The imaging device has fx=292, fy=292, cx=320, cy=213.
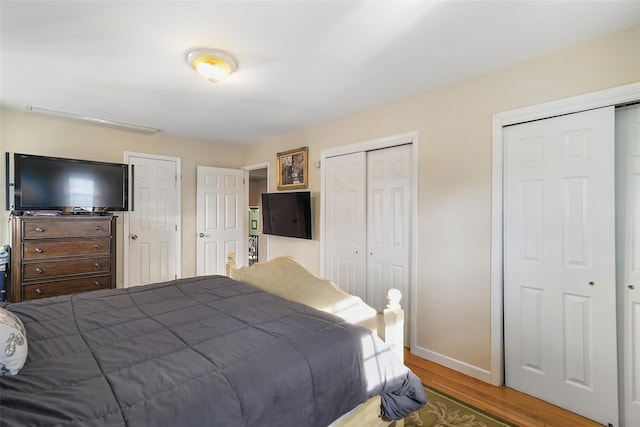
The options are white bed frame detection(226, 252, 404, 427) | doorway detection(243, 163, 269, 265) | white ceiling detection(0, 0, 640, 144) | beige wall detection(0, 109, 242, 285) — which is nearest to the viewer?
white bed frame detection(226, 252, 404, 427)

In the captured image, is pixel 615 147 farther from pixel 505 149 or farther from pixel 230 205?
pixel 230 205

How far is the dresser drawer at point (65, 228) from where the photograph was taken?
9.35 feet

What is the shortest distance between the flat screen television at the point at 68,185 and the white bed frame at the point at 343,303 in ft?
8.36

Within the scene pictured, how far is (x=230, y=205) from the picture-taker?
4977mm

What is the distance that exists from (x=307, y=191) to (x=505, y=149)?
90.5 inches

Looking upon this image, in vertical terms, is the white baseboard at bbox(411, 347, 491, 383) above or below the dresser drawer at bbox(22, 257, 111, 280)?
below

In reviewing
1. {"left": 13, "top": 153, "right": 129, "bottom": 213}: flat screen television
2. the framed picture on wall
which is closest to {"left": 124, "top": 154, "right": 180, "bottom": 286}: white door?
{"left": 13, "top": 153, "right": 129, "bottom": 213}: flat screen television

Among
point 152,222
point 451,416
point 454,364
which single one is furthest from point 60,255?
point 454,364

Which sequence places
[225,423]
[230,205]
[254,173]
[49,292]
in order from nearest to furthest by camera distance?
[225,423]
[49,292]
[230,205]
[254,173]

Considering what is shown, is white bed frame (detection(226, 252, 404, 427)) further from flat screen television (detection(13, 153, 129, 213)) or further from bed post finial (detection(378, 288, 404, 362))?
flat screen television (detection(13, 153, 129, 213))

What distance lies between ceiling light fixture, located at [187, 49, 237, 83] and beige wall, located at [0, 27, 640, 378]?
1548 mm

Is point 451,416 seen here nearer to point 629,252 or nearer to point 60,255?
point 629,252

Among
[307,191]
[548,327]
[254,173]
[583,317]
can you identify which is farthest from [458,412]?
[254,173]

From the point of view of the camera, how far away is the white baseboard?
7.61ft
